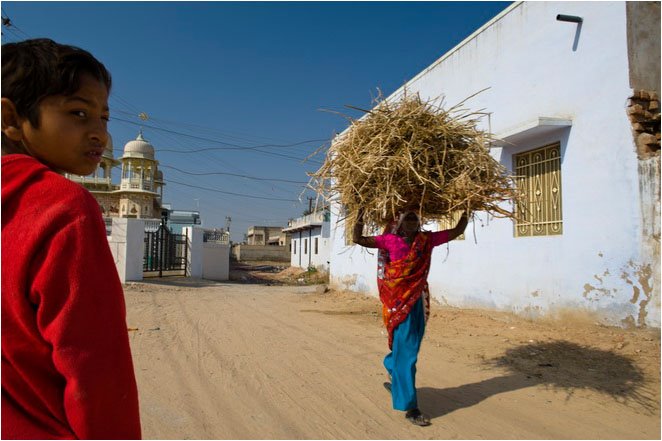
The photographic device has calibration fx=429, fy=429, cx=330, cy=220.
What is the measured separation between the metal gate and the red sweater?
53.8ft

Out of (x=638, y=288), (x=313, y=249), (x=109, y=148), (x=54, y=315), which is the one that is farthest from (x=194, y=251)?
(x=54, y=315)

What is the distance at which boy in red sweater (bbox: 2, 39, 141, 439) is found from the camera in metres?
0.81

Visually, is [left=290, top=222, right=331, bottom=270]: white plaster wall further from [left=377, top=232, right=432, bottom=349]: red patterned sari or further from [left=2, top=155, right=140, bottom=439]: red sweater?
[left=2, top=155, right=140, bottom=439]: red sweater

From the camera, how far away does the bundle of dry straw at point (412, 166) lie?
11.0 ft

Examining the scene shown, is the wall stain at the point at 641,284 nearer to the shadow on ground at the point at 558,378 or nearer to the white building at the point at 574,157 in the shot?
the white building at the point at 574,157

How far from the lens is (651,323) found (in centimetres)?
507

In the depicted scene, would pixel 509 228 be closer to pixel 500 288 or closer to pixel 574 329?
pixel 500 288

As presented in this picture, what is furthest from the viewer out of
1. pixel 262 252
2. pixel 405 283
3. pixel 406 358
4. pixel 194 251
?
pixel 262 252

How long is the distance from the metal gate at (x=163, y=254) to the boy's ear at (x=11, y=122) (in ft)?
53.5

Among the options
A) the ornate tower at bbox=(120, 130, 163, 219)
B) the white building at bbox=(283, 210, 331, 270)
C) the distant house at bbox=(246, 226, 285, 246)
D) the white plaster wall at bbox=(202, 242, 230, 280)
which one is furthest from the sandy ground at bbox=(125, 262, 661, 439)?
the distant house at bbox=(246, 226, 285, 246)

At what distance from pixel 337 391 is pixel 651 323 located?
390 cm

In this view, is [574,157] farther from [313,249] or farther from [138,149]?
[138,149]

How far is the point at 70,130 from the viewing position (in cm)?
98

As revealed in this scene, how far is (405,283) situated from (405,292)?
0.25 ft
